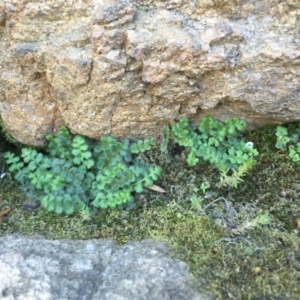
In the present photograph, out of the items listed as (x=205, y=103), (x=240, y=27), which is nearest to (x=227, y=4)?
(x=240, y=27)

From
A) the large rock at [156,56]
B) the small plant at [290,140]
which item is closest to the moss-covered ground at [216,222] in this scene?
the small plant at [290,140]

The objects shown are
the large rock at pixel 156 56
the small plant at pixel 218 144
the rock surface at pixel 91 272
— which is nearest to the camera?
the rock surface at pixel 91 272

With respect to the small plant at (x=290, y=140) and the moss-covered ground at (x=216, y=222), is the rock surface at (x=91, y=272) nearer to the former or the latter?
the moss-covered ground at (x=216, y=222)

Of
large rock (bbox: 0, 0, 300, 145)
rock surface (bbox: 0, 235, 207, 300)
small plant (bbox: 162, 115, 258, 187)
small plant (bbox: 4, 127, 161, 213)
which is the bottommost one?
rock surface (bbox: 0, 235, 207, 300)

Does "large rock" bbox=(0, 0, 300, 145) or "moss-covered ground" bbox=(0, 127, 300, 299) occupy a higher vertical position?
"large rock" bbox=(0, 0, 300, 145)

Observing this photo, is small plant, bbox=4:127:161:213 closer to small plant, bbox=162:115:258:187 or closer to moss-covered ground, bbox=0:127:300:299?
moss-covered ground, bbox=0:127:300:299

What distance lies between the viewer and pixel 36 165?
91.7 inches

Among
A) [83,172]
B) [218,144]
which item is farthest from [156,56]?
[83,172]

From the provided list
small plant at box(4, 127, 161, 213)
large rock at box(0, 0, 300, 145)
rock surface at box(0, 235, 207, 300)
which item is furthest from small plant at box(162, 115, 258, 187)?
rock surface at box(0, 235, 207, 300)

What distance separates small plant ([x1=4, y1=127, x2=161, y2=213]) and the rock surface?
9.0 inches

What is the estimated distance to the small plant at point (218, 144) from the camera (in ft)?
6.97

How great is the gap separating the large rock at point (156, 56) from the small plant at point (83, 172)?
167 millimetres

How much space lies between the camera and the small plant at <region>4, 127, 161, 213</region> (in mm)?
2146

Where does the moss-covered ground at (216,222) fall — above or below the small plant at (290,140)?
below
